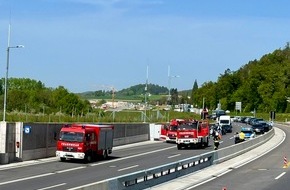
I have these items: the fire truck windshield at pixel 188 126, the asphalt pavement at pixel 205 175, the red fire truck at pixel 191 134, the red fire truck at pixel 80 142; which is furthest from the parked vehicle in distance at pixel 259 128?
the red fire truck at pixel 80 142

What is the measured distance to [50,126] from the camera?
38594mm

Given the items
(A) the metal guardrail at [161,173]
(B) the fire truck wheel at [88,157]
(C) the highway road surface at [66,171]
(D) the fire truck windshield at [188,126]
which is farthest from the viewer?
(D) the fire truck windshield at [188,126]

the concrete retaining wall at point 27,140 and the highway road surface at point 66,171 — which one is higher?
the concrete retaining wall at point 27,140

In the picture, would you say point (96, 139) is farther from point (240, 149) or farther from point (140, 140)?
point (140, 140)

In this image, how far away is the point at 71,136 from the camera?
118 ft

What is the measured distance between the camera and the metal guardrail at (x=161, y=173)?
15.8m

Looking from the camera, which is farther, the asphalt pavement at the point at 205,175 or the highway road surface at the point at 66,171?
the highway road surface at the point at 66,171

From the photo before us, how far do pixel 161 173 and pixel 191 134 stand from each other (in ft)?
93.1

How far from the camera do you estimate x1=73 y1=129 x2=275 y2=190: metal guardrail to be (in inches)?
623

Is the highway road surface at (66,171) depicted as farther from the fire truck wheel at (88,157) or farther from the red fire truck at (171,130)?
the red fire truck at (171,130)

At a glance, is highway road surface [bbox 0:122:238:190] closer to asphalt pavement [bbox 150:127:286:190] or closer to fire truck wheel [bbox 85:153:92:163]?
fire truck wheel [bbox 85:153:92:163]

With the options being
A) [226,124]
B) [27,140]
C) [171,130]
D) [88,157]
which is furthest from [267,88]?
[27,140]

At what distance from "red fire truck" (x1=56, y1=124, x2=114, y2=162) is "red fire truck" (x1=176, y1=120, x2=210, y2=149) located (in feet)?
44.9

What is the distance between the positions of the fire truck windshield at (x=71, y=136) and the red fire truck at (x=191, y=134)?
16.2 m
